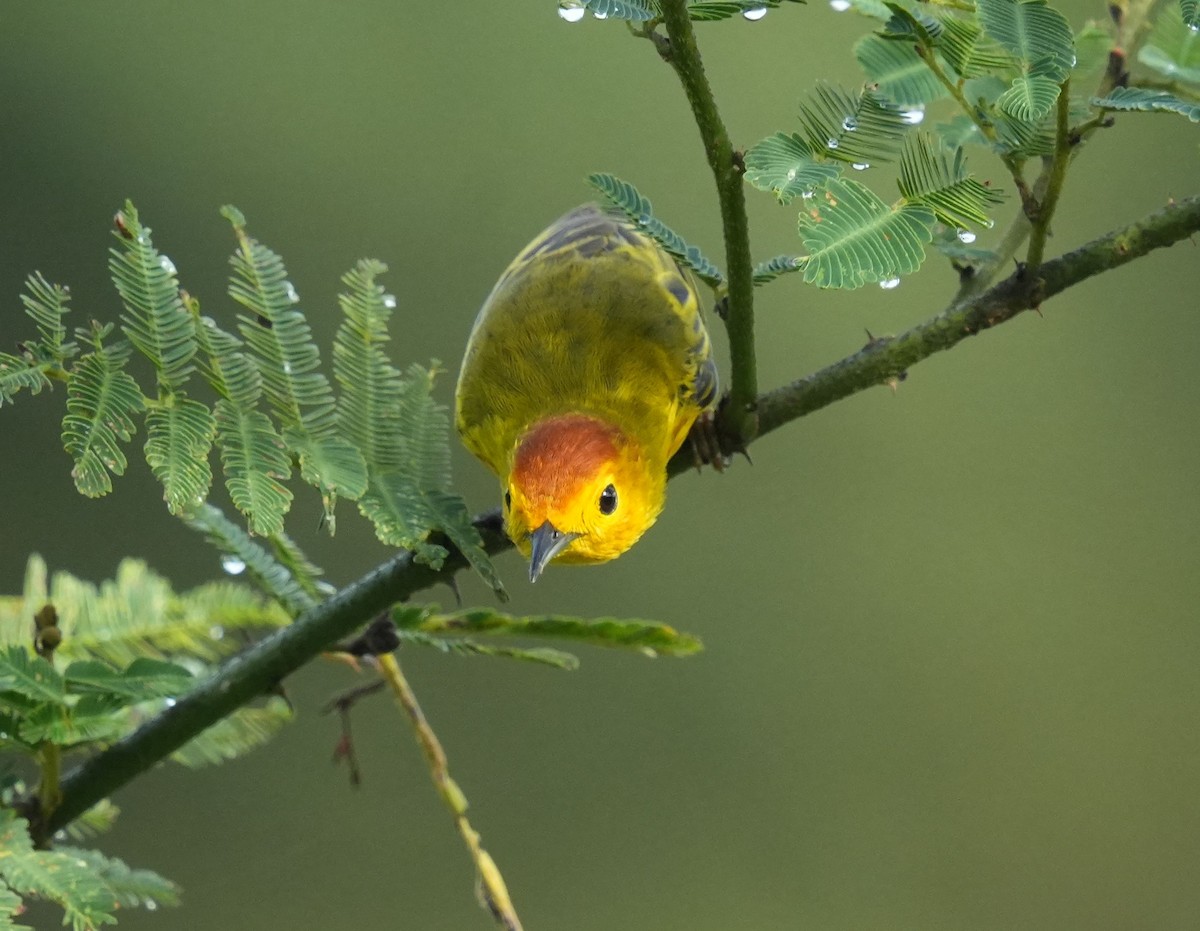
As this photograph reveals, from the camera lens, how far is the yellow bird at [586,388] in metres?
2.08

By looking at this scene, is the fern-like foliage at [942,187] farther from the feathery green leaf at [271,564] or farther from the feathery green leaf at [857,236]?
the feathery green leaf at [271,564]

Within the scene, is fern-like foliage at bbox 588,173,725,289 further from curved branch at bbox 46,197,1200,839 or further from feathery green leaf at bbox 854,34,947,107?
feathery green leaf at bbox 854,34,947,107

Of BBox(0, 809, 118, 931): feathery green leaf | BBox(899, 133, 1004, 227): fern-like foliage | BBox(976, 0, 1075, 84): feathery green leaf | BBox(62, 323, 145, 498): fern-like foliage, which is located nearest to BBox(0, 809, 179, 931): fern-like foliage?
BBox(0, 809, 118, 931): feathery green leaf

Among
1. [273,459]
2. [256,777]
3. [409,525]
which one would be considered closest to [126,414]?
[273,459]

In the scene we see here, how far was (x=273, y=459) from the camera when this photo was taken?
4.72 ft

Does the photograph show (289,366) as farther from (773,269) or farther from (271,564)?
(773,269)

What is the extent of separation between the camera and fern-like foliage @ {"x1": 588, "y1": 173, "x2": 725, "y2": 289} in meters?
1.45

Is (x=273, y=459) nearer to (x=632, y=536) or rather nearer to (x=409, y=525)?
(x=409, y=525)

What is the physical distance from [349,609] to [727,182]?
0.71 m

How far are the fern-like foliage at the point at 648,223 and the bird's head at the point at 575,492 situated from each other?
641mm

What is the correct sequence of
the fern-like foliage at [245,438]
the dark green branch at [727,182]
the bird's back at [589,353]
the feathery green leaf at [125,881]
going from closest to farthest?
1. the dark green branch at [727,182]
2. the fern-like foliage at [245,438]
3. the feathery green leaf at [125,881]
4. the bird's back at [589,353]

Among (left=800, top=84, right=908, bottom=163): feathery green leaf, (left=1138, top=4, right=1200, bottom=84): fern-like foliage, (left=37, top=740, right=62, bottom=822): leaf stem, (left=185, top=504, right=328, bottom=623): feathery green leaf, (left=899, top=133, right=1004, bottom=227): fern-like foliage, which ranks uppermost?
(left=1138, top=4, right=1200, bottom=84): fern-like foliage

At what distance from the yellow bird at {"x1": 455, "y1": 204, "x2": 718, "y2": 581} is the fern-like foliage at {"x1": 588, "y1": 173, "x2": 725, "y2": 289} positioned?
651 millimetres

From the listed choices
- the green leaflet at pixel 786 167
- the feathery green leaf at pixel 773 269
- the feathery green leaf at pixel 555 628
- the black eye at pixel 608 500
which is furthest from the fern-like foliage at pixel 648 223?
the black eye at pixel 608 500
